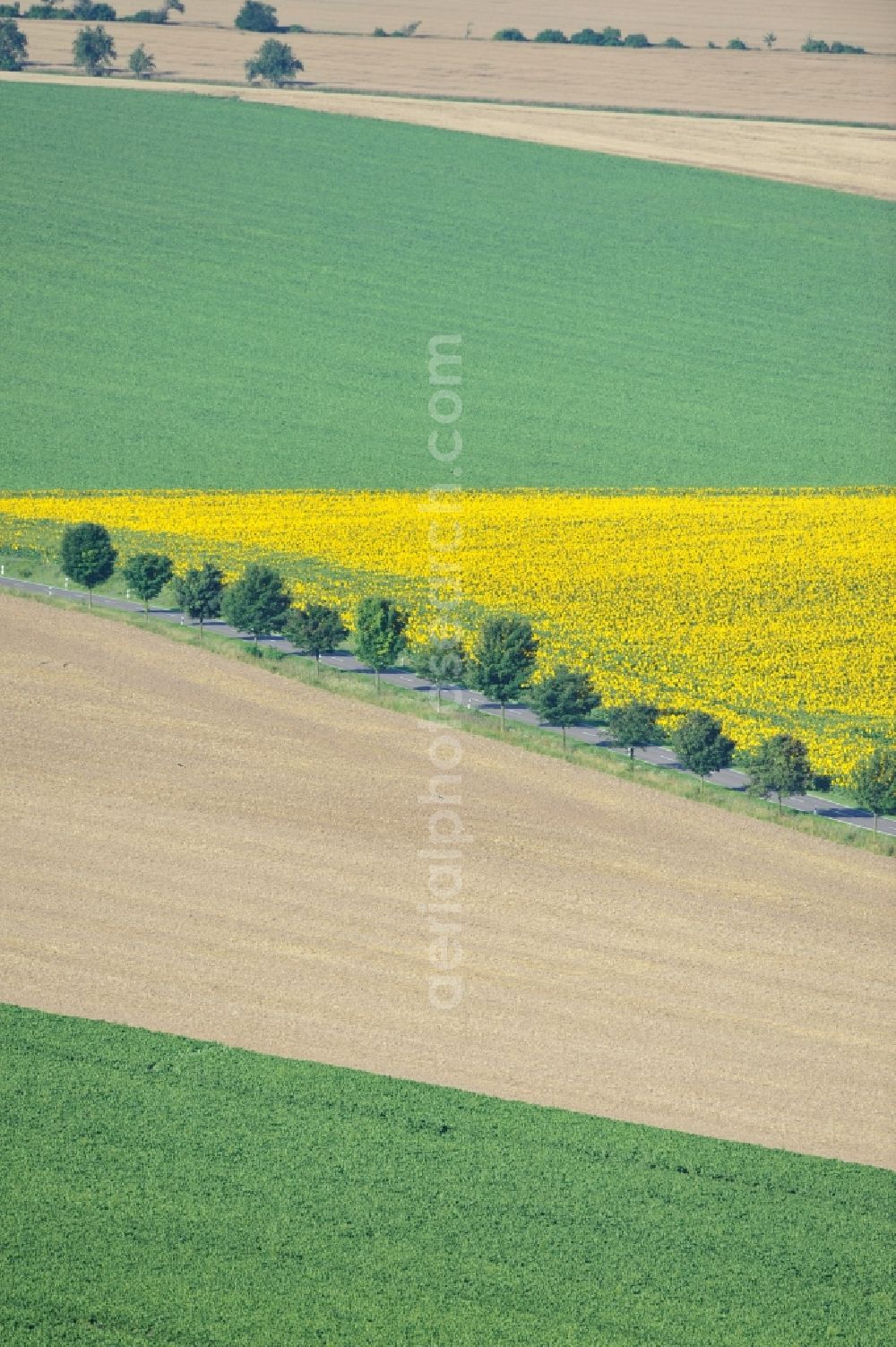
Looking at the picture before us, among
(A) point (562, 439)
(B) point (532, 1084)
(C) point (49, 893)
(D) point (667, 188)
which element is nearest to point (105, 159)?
(D) point (667, 188)

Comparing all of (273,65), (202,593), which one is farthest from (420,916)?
(273,65)

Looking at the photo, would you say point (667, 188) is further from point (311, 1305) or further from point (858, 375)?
point (311, 1305)

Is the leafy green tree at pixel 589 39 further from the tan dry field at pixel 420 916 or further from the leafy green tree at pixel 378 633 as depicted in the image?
the tan dry field at pixel 420 916

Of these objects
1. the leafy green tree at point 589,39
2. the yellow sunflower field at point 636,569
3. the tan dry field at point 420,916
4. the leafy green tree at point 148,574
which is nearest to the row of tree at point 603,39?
the leafy green tree at point 589,39

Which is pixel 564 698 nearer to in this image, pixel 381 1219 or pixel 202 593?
pixel 202 593

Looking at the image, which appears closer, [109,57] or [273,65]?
[273,65]
